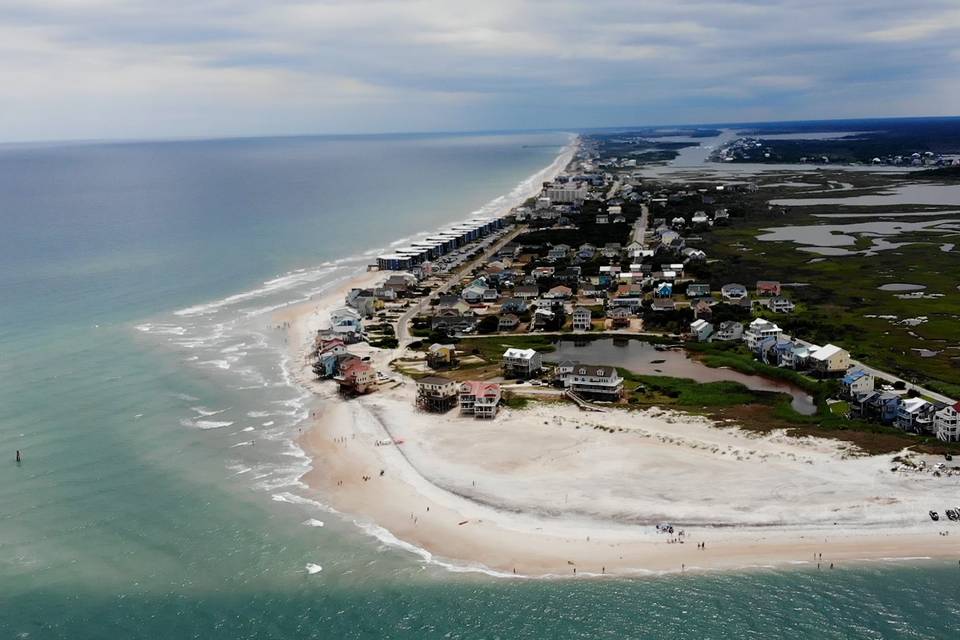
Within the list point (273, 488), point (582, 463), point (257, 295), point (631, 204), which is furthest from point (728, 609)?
point (631, 204)

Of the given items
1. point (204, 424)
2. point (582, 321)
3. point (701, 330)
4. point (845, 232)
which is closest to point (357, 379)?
point (204, 424)

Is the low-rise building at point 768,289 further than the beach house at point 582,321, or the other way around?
the low-rise building at point 768,289

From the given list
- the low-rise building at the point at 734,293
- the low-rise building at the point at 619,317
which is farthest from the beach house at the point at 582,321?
the low-rise building at the point at 734,293

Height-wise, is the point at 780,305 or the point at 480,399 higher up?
the point at 780,305

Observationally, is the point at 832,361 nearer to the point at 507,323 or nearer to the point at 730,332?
the point at 730,332

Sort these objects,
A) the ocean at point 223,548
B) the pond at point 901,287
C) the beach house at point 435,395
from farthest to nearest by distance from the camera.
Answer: the pond at point 901,287, the beach house at point 435,395, the ocean at point 223,548

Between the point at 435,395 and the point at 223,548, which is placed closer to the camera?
the point at 223,548

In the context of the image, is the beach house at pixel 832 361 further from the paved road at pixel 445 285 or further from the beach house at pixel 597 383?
the paved road at pixel 445 285
